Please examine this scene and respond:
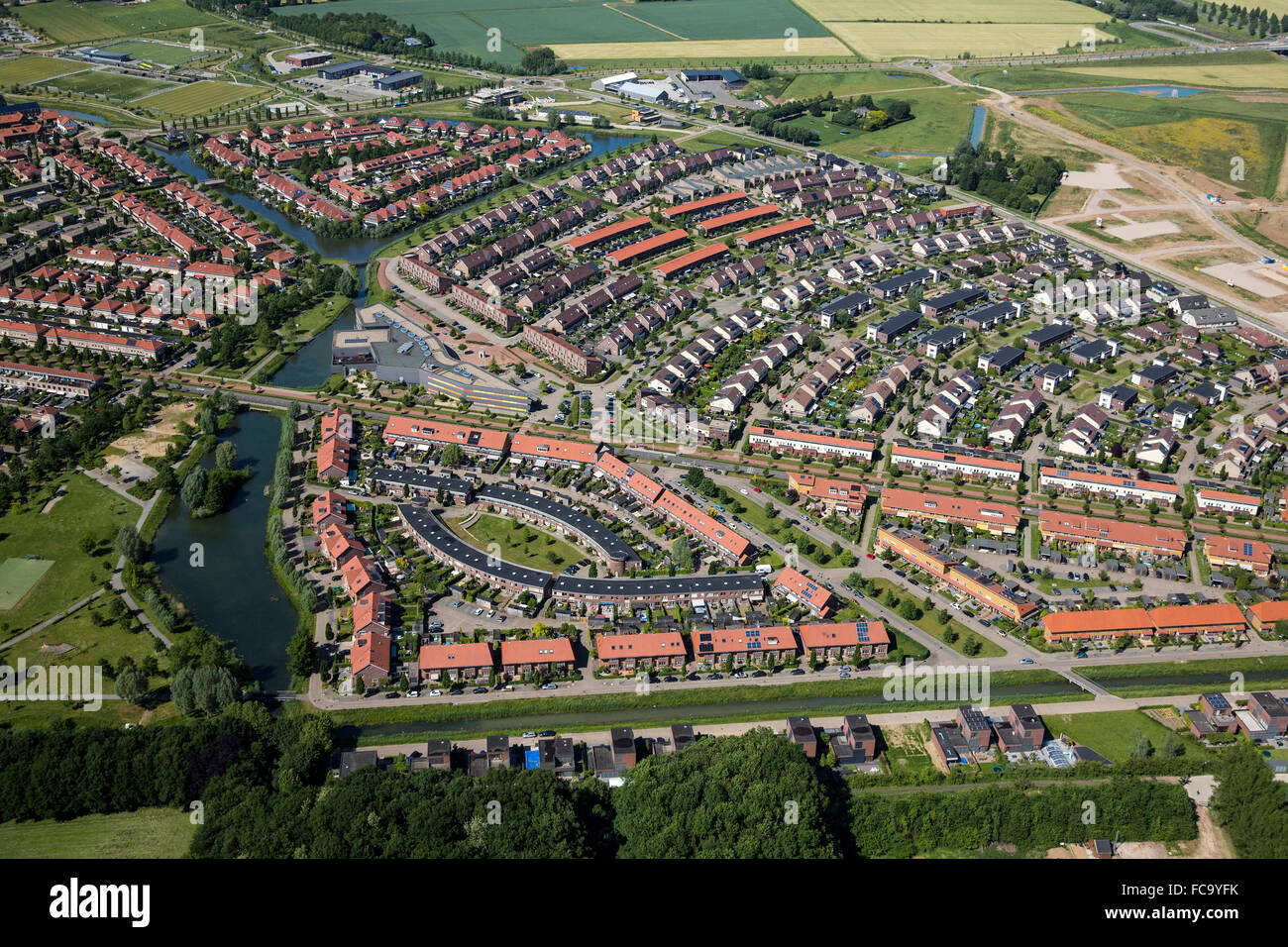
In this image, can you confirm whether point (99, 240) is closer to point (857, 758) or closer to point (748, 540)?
point (748, 540)

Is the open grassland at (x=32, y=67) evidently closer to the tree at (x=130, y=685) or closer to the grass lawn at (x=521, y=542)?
the grass lawn at (x=521, y=542)

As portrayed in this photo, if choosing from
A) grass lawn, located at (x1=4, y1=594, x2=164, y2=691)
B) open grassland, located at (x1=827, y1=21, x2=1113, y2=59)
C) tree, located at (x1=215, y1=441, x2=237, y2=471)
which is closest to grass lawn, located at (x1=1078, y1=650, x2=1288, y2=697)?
grass lawn, located at (x1=4, y1=594, x2=164, y2=691)

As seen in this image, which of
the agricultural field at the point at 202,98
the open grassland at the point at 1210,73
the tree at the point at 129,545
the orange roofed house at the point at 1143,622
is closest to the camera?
the orange roofed house at the point at 1143,622

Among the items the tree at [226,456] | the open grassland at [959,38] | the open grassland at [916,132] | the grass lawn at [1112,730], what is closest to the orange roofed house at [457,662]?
the tree at [226,456]

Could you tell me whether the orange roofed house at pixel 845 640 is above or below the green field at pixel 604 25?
below

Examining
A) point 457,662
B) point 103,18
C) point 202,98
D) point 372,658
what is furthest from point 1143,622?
point 103,18

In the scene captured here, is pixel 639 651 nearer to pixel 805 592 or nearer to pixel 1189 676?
pixel 805 592
